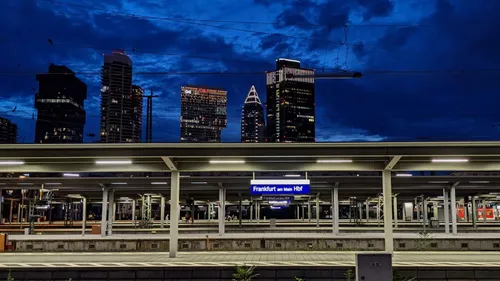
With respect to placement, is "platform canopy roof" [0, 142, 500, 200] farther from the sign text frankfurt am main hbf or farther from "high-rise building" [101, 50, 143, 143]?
"high-rise building" [101, 50, 143, 143]

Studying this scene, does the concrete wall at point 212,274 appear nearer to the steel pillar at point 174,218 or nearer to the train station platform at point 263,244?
the steel pillar at point 174,218

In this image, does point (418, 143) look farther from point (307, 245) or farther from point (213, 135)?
point (213, 135)

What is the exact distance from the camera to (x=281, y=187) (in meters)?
18.5

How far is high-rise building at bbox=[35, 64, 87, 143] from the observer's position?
82688 millimetres

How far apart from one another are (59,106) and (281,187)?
88.7 meters

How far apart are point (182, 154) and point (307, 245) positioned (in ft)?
30.2

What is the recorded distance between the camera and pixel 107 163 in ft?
58.9

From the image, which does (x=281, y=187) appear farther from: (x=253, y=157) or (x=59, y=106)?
(x=59, y=106)

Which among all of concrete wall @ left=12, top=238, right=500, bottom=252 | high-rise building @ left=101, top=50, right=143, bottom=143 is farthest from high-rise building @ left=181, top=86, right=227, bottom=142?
concrete wall @ left=12, top=238, right=500, bottom=252

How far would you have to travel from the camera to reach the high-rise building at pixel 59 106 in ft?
271

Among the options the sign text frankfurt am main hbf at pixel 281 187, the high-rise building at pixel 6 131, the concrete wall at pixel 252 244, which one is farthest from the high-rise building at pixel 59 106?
the sign text frankfurt am main hbf at pixel 281 187

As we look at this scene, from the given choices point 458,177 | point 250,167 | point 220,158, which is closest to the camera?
point 220,158

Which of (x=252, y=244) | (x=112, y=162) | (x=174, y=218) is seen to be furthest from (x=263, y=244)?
(x=112, y=162)

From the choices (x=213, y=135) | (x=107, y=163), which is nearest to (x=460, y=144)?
(x=107, y=163)
